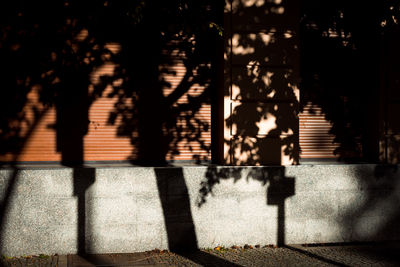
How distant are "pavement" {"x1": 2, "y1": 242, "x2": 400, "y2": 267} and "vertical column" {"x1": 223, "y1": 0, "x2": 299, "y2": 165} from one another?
161 cm

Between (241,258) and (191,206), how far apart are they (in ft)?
3.98

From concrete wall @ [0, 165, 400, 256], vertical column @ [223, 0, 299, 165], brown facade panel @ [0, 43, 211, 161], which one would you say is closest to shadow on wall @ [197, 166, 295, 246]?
concrete wall @ [0, 165, 400, 256]

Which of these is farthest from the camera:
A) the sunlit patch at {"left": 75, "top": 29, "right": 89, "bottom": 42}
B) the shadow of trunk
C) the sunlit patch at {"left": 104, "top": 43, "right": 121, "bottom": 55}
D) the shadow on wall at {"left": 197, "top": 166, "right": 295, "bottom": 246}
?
the sunlit patch at {"left": 104, "top": 43, "right": 121, "bottom": 55}

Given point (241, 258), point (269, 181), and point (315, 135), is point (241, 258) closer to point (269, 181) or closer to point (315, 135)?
point (269, 181)

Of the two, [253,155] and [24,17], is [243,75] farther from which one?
[24,17]

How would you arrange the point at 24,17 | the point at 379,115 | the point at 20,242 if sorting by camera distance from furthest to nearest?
the point at 379,115 → the point at 24,17 → the point at 20,242

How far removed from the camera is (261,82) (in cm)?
801

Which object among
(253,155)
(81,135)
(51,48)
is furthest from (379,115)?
(51,48)

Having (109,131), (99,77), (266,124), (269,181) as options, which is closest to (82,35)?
(99,77)

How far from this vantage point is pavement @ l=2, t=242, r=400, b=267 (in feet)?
22.1

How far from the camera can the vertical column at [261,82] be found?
7.91 meters

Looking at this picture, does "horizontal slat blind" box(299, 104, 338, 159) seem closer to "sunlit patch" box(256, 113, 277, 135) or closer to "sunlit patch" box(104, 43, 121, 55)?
"sunlit patch" box(256, 113, 277, 135)

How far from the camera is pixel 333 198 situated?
795 cm

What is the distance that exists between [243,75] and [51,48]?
3.51 meters
